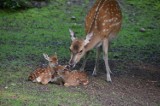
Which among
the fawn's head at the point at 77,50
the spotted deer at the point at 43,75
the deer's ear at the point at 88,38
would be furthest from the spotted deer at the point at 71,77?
the deer's ear at the point at 88,38

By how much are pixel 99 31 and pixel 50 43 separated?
2.32m

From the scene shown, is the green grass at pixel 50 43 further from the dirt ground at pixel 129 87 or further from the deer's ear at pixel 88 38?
the deer's ear at pixel 88 38

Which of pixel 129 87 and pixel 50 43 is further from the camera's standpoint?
pixel 50 43

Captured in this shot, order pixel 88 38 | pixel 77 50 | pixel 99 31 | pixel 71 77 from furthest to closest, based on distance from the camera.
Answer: pixel 99 31, pixel 88 38, pixel 77 50, pixel 71 77

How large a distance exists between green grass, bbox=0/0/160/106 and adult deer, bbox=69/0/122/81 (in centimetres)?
82

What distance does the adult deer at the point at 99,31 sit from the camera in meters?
8.13

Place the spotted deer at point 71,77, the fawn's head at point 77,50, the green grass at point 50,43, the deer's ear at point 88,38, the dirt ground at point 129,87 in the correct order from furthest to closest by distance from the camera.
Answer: the deer's ear at point 88,38 < the fawn's head at point 77,50 < the spotted deer at point 71,77 < the dirt ground at point 129,87 < the green grass at point 50,43

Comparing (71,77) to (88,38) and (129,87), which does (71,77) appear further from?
(129,87)

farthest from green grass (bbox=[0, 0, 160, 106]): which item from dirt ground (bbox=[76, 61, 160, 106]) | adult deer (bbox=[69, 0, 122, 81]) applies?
adult deer (bbox=[69, 0, 122, 81])

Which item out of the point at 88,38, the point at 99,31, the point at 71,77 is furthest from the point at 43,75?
the point at 99,31

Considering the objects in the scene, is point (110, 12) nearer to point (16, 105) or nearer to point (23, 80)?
point (23, 80)

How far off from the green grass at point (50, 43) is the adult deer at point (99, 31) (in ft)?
2.69

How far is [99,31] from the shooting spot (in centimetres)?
852

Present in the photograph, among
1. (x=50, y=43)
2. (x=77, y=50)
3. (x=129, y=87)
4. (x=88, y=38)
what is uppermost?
(x=88, y=38)
